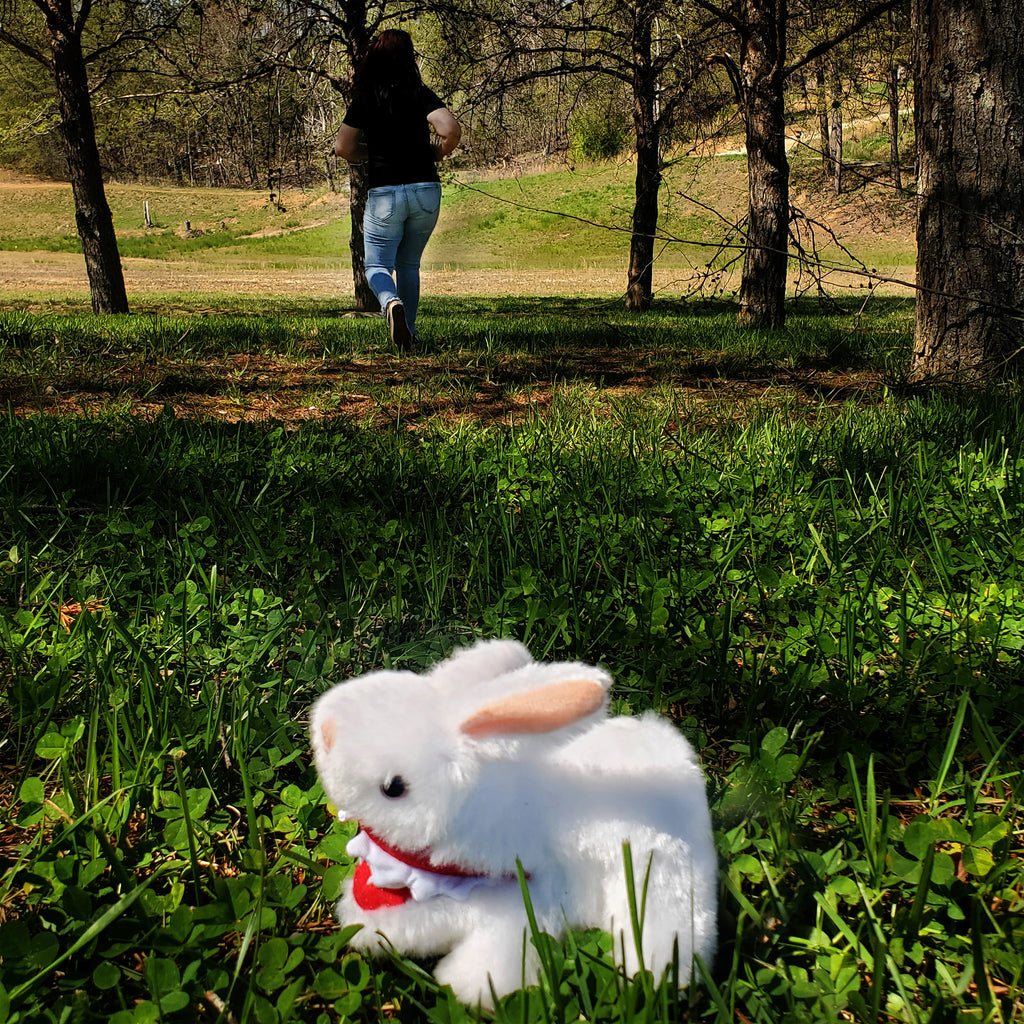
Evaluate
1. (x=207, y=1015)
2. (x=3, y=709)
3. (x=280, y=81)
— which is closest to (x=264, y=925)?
(x=207, y=1015)

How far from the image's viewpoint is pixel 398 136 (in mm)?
5801

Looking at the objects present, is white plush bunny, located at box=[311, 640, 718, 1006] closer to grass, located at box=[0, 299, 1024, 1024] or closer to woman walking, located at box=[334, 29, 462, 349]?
grass, located at box=[0, 299, 1024, 1024]

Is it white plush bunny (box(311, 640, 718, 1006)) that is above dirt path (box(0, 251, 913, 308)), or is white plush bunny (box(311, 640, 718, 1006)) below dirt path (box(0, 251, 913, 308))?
below

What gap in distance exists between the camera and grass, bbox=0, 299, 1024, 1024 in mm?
978

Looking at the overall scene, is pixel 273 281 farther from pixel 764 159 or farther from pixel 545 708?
pixel 545 708

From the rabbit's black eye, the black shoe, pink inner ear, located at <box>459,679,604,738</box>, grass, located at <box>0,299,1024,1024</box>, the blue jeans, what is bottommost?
Answer: grass, located at <box>0,299,1024,1024</box>

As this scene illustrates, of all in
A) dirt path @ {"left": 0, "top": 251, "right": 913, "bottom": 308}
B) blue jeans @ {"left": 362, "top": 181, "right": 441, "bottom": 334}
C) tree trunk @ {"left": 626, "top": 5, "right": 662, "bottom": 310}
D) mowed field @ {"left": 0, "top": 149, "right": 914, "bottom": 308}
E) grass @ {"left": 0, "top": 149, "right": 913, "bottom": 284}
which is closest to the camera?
blue jeans @ {"left": 362, "top": 181, "right": 441, "bottom": 334}

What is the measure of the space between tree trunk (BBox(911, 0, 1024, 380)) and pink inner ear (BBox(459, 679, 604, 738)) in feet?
11.6

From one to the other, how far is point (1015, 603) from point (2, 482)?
273 cm

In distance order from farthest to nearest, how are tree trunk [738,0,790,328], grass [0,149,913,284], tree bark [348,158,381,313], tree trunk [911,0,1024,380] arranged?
grass [0,149,913,284]
tree bark [348,158,381,313]
tree trunk [738,0,790,328]
tree trunk [911,0,1024,380]

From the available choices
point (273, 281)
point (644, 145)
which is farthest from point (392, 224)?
point (273, 281)

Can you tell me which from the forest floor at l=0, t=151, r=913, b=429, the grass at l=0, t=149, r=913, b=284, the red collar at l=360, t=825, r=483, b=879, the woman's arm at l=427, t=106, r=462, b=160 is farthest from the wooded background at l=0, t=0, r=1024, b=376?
the grass at l=0, t=149, r=913, b=284

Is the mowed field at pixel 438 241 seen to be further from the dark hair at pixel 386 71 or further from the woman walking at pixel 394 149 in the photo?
the dark hair at pixel 386 71

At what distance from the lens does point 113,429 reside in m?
3.27
